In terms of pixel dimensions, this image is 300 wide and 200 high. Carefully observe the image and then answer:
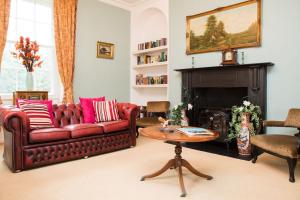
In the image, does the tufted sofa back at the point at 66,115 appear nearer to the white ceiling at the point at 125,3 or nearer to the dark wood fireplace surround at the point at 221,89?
the dark wood fireplace surround at the point at 221,89

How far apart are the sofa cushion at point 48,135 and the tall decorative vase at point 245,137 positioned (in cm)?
260

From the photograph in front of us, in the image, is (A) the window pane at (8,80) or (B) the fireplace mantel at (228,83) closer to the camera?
(B) the fireplace mantel at (228,83)

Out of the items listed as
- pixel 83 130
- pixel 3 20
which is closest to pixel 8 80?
pixel 3 20

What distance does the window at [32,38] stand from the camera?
427 centimetres

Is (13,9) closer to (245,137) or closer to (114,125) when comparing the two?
(114,125)

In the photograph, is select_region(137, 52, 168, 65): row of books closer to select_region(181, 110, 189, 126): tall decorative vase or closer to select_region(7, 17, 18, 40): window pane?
select_region(181, 110, 189, 126): tall decorative vase

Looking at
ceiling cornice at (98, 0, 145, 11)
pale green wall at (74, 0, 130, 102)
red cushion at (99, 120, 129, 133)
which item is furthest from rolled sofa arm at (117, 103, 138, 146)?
ceiling cornice at (98, 0, 145, 11)

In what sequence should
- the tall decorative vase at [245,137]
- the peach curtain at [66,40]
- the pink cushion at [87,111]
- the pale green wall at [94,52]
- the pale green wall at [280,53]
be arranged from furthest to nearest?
1. the pale green wall at [94,52]
2. the peach curtain at [66,40]
3. the pink cushion at [87,111]
4. the pale green wall at [280,53]
5. the tall decorative vase at [245,137]

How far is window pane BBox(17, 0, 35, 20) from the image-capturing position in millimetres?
4355

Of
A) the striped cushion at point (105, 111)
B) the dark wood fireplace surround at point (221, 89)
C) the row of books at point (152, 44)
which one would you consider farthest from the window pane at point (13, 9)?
the dark wood fireplace surround at point (221, 89)

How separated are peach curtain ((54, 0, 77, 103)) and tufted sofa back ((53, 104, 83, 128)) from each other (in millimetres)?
1117

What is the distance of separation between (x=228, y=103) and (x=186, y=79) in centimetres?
98

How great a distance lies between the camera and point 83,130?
3.28 meters

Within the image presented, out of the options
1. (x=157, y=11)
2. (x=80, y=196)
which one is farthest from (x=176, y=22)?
(x=80, y=196)
